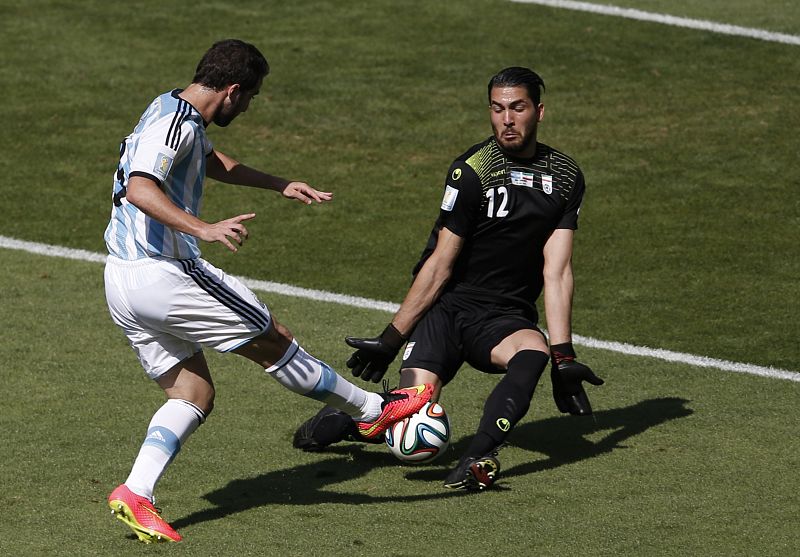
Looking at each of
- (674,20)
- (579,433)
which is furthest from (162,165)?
(674,20)

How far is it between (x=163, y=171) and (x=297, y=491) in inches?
72.8

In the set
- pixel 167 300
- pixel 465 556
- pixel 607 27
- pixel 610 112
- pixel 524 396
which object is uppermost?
pixel 607 27

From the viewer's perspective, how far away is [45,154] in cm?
1337

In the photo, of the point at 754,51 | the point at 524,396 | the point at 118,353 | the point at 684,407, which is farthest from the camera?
the point at 754,51

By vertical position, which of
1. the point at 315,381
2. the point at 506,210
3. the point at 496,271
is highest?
the point at 506,210

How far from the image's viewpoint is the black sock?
6.73m

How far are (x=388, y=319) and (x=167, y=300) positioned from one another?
3881 mm

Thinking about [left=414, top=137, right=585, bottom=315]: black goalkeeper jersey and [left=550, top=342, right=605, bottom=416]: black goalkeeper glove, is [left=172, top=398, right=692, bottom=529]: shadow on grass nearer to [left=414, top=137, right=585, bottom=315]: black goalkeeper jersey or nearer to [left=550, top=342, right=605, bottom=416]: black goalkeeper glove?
[left=550, top=342, right=605, bottom=416]: black goalkeeper glove

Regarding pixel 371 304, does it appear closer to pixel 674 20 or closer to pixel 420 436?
pixel 420 436

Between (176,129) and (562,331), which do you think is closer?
(176,129)

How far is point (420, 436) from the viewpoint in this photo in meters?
6.92

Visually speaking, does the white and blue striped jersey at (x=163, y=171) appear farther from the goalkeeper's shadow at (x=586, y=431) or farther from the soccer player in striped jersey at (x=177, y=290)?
the goalkeeper's shadow at (x=586, y=431)

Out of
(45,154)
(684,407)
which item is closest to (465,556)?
(684,407)

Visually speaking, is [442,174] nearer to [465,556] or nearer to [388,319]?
[388,319]
